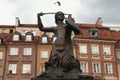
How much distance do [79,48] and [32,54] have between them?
7087 mm

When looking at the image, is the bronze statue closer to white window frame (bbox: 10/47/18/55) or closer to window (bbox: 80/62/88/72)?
window (bbox: 80/62/88/72)

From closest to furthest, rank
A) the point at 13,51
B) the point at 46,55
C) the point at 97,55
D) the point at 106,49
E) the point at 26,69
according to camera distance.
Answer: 1. the point at 26,69
2. the point at 13,51
3. the point at 46,55
4. the point at 97,55
5. the point at 106,49

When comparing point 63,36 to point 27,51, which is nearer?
point 63,36

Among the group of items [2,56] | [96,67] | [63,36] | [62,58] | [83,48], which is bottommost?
[96,67]

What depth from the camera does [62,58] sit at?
329 inches

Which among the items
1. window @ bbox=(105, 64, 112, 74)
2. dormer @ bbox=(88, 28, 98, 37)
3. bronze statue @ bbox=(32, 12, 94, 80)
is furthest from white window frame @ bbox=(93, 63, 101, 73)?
bronze statue @ bbox=(32, 12, 94, 80)

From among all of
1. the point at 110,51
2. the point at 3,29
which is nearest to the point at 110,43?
the point at 110,51

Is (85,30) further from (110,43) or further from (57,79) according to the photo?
(57,79)

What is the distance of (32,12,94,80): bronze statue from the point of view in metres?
8.05

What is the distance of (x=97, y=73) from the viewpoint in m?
40.4

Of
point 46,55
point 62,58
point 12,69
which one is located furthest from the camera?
point 46,55

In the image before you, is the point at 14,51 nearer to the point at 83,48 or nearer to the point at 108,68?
the point at 83,48

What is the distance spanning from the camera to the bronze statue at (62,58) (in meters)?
8.05

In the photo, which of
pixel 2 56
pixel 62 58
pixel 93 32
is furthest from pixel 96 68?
pixel 62 58
